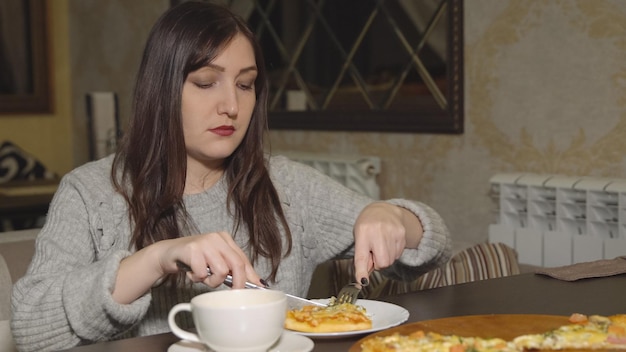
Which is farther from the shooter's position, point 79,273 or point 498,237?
point 498,237

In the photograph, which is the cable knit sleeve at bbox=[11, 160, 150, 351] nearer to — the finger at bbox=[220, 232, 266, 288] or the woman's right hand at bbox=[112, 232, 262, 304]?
the woman's right hand at bbox=[112, 232, 262, 304]

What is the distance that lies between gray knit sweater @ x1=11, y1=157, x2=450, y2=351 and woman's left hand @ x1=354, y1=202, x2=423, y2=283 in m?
0.16

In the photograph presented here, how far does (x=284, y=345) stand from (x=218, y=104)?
0.65 m

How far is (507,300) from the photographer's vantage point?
1338 millimetres

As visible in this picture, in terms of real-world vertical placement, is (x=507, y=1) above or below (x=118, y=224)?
above

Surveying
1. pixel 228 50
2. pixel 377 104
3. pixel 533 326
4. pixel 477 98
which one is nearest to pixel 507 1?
pixel 477 98

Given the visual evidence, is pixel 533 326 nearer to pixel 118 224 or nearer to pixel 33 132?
pixel 118 224

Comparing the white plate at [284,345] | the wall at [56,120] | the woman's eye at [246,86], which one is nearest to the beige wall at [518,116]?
the woman's eye at [246,86]

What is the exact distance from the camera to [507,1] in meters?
2.70

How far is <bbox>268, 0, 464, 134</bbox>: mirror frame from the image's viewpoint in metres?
2.86

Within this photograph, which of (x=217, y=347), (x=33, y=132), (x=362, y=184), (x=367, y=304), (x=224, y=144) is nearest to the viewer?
(x=217, y=347)

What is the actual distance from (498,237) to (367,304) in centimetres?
145

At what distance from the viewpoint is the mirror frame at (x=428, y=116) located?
286 centimetres

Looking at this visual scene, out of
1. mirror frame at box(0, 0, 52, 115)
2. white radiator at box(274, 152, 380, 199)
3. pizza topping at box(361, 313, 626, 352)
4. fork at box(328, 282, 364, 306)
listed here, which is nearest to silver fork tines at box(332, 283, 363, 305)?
fork at box(328, 282, 364, 306)
